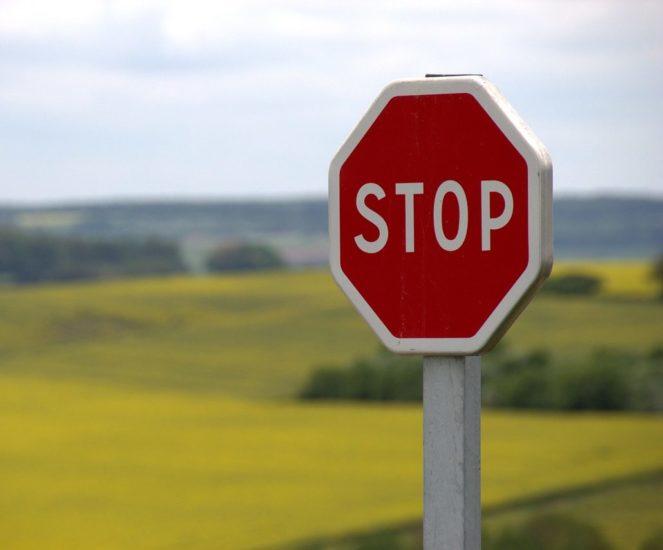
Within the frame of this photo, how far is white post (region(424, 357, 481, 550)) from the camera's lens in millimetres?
2113

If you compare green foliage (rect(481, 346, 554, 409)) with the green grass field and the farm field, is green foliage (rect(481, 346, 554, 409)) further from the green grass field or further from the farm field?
the farm field

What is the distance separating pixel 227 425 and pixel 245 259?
64.0 feet

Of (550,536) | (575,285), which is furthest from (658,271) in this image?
(550,536)

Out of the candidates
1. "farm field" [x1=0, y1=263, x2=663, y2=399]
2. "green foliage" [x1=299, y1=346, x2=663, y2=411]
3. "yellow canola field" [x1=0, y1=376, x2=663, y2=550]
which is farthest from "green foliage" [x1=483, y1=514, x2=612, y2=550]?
"farm field" [x1=0, y1=263, x2=663, y2=399]

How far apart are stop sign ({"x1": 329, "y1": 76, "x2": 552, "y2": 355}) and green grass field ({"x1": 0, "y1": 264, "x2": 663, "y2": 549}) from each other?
1142 centimetres

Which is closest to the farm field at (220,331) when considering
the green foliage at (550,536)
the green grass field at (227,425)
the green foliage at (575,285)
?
the green grass field at (227,425)

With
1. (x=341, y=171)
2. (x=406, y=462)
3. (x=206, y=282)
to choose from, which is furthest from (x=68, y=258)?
(x=341, y=171)

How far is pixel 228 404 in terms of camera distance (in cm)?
2742

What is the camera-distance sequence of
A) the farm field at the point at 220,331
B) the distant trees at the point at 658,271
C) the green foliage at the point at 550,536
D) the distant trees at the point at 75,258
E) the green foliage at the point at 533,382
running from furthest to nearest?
the distant trees at the point at 75,258
the distant trees at the point at 658,271
the farm field at the point at 220,331
the green foliage at the point at 533,382
the green foliage at the point at 550,536

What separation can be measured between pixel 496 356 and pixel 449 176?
25110 mm

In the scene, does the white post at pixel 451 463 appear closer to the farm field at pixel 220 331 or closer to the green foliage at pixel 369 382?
the green foliage at pixel 369 382

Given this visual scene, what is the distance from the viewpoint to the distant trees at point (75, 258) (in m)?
38.9

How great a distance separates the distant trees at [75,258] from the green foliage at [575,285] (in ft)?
34.8

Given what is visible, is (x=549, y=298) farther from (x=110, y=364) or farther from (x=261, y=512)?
(x=261, y=512)
